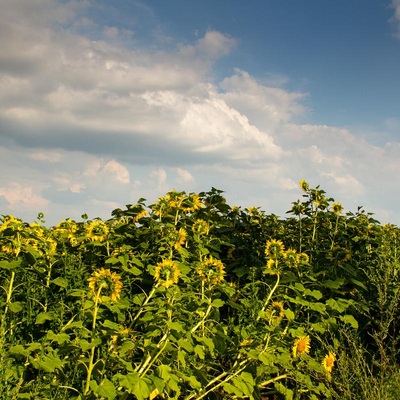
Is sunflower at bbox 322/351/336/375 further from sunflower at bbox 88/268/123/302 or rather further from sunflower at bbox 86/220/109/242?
sunflower at bbox 86/220/109/242

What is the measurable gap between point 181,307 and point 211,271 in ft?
1.71

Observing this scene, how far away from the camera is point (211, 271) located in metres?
4.50

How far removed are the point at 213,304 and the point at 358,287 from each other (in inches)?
95.1

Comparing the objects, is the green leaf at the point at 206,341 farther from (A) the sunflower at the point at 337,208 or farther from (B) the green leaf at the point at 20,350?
(A) the sunflower at the point at 337,208

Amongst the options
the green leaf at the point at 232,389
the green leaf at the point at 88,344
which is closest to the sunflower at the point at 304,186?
the green leaf at the point at 232,389

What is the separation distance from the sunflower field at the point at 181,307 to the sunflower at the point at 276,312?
0.02 meters

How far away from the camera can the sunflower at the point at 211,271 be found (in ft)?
14.8

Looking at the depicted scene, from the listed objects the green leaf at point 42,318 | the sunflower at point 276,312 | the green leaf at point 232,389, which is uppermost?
the sunflower at point 276,312

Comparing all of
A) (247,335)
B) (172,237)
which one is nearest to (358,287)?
(247,335)

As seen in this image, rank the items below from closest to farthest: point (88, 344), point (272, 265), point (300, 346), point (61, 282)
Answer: point (88, 344), point (61, 282), point (300, 346), point (272, 265)

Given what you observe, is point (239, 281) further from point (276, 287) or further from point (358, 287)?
point (358, 287)

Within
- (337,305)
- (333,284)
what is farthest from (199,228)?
(337,305)

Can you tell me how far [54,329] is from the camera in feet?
15.2

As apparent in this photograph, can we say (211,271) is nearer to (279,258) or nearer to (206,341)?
(206,341)
